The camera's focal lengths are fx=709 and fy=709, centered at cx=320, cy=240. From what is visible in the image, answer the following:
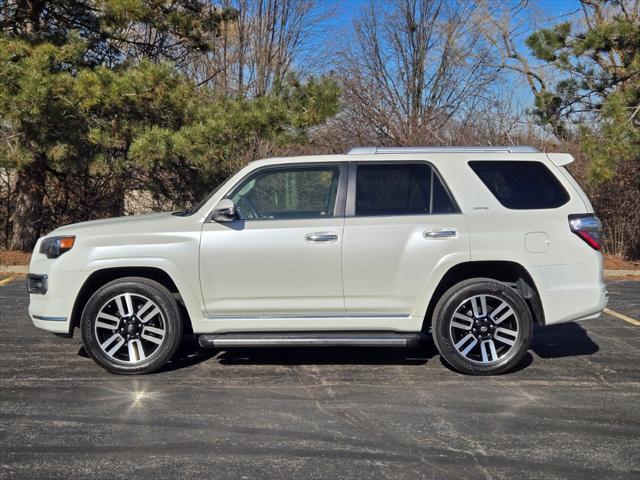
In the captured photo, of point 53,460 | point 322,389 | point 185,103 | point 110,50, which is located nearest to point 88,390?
point 53,460

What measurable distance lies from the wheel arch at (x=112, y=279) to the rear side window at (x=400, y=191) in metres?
1.75

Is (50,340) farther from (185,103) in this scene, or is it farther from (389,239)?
(185,103)

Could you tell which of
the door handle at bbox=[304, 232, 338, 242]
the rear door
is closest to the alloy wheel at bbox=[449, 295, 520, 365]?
the rear door

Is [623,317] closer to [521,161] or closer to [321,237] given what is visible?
[521,161]

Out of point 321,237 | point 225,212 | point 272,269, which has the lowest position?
point 272,269

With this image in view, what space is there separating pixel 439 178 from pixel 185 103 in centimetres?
745

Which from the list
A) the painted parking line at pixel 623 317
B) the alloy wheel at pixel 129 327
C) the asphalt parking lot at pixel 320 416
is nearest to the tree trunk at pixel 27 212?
the asphalt parking lot at pixel 320 416

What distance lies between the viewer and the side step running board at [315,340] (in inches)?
227

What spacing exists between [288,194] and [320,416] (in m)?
2.14

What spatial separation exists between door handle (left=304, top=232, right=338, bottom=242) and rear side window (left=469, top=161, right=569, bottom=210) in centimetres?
139

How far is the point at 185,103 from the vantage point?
40.9ft

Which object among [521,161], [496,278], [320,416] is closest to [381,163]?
[521,161]

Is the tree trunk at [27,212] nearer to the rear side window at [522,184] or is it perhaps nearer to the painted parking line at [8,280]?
the painted parking line at [8,280]

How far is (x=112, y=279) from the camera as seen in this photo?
617 centimetres
